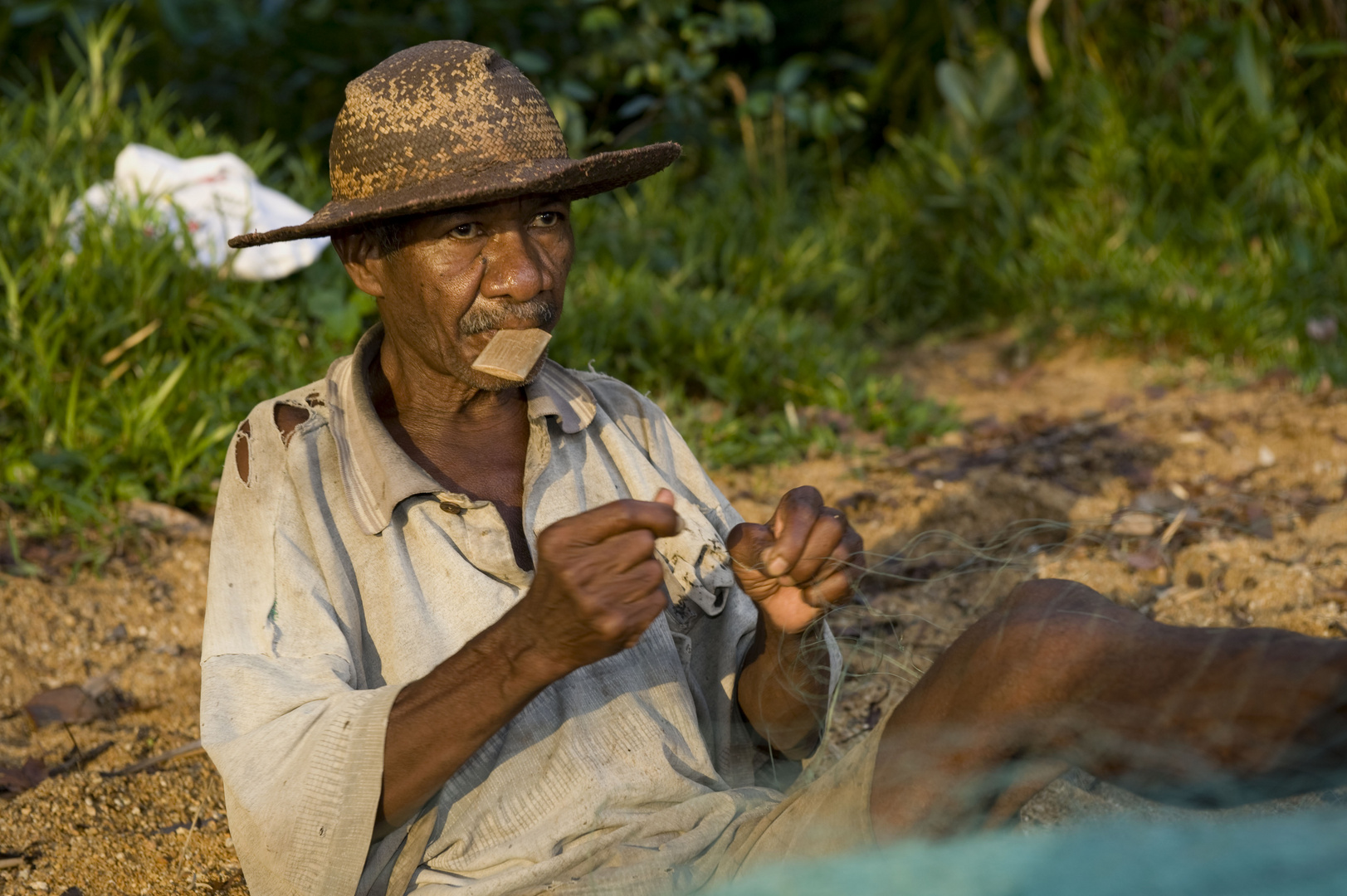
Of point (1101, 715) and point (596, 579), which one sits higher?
point (596, 579)

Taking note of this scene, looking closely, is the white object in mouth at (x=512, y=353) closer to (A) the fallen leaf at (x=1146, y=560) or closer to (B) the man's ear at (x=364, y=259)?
(B) the man's ear at (x=364, y=259)

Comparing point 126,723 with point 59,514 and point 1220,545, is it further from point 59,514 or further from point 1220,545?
point 1220,545

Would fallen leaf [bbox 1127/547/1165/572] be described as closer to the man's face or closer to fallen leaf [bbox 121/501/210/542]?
the man's face

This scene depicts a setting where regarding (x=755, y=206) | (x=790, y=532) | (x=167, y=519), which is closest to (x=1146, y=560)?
(x=790, y=532)

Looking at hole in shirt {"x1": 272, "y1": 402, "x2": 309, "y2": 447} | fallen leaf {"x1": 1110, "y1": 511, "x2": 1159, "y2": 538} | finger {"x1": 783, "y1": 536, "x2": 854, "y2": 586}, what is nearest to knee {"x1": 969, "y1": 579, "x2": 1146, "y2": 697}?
finger {"x1": 783, "y1": 536, "x2": 854, "y2": 586}

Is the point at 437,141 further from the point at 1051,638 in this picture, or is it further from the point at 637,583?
the point at 1051,638

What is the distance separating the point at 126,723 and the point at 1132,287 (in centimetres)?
446

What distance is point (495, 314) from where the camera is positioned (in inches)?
82.1

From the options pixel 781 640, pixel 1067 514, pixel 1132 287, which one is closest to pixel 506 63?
pixel 781 640

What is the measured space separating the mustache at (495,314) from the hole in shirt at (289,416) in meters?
0.30

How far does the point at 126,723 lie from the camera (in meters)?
3.02

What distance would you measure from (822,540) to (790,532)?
5 cm

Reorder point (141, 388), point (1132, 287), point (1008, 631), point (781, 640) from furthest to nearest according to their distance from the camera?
point (1132, 287), point (141, 388), point (781, 640), point (1008, 631)

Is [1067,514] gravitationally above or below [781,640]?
below
